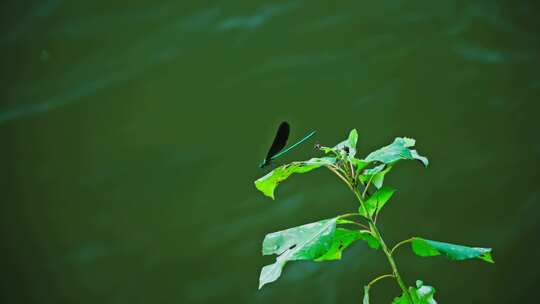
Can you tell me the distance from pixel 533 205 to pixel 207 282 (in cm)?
101

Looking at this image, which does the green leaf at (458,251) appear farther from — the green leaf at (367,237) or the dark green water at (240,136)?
the dark green water at (240,136)

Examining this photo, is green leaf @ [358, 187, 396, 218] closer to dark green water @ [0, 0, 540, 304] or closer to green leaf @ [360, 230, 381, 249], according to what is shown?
green leaf @ [360, 230, 381, 249]

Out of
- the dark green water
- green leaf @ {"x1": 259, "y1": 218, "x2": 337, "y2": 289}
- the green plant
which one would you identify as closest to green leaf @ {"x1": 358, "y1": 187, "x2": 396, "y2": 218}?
the green plant

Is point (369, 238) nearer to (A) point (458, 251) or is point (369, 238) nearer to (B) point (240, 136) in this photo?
(A) point (458, 251)

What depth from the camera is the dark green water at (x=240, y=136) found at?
179cm

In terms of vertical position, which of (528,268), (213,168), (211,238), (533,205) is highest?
(213,168)

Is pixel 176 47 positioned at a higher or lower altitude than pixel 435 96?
higher

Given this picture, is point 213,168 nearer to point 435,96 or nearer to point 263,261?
point 263,261

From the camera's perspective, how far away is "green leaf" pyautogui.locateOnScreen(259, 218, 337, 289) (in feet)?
1.81

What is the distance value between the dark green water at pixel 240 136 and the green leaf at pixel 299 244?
3.94ft

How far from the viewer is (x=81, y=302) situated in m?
1.77

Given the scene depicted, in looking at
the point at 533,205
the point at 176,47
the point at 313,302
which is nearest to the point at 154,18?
the point at 176,47

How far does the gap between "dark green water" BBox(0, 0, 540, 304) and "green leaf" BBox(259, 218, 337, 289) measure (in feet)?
3.94

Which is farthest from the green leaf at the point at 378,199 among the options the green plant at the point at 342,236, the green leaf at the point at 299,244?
the green leaf at the point at 299,244
